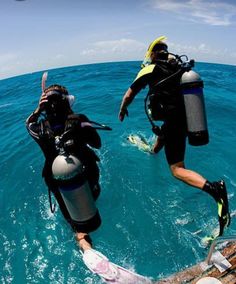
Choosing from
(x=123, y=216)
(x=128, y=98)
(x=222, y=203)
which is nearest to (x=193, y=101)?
(x=128, y=98)

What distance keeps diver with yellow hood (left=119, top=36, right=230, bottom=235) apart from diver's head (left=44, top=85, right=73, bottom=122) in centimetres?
141

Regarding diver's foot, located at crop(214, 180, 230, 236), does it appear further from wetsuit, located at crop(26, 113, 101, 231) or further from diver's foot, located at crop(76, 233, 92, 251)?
diver's foot, located at crop(76, 233, 92, 251)

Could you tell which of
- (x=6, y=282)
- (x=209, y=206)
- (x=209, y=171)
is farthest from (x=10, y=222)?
(x=209, y=171)

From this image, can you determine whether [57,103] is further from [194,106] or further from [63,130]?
[194,106]

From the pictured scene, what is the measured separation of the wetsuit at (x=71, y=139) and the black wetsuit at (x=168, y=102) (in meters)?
1.29

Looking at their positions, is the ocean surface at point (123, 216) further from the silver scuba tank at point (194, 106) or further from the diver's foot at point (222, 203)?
the silver scuba tank at point (194, 106)

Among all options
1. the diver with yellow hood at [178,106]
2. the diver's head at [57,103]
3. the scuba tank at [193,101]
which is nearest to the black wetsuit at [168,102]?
the diver with yellow hood at [178,106]

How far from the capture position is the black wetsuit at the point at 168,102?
4844 millimetres

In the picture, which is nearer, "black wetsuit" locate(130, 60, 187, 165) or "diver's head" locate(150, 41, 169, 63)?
"black wetsuit" locate(130, 60, 187, 165)

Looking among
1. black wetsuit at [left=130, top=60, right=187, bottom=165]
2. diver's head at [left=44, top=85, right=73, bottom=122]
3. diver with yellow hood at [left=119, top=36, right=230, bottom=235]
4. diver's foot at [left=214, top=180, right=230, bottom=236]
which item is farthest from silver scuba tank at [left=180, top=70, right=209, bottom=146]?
diver's head at [left=44, top=85, right=73, bottom=122]

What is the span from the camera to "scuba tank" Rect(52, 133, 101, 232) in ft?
11.9

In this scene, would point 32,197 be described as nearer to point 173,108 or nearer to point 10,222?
point 10,222

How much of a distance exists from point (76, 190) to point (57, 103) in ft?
3.86

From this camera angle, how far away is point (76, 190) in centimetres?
382
